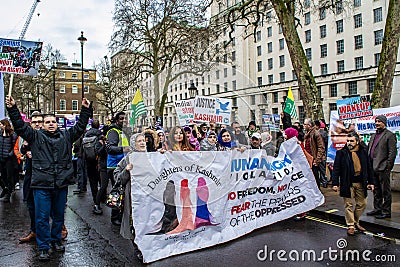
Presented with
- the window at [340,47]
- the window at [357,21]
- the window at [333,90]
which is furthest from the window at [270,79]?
→ the window at [357,21]

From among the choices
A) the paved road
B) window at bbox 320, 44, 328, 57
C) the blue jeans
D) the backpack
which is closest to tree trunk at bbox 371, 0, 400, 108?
the paved road

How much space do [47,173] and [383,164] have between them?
5730mm

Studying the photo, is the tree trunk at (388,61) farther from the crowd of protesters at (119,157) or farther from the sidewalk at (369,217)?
the crowd of protesters at (119,157)

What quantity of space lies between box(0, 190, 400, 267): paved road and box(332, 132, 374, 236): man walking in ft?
1.27

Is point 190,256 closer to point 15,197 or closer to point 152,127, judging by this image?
point 152,127

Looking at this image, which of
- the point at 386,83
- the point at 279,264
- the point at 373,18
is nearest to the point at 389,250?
the point at 279,264

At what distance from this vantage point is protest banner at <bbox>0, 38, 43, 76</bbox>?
27.3 feet

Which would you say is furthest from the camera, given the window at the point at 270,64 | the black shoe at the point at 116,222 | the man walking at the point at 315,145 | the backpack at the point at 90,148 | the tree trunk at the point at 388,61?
the window at the point at 270,64

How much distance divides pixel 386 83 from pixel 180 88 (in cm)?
864

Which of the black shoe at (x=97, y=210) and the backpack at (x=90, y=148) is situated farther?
the backpack at (x=90, y=148)

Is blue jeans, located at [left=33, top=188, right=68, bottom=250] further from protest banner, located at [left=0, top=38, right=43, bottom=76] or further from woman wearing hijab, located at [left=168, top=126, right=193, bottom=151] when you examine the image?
protest banner, located at [left=0, top=38, right=43, bottom=76]

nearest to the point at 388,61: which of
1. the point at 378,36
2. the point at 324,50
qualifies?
the point at 378,36

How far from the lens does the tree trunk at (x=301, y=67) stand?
14258 mm

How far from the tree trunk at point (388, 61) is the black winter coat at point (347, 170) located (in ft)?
20.1
